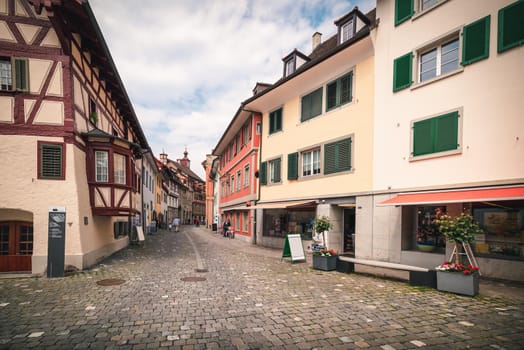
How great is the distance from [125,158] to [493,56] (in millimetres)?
13843

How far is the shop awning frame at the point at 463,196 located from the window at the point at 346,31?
856 centimetres

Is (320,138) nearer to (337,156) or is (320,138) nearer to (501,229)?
(337,156)

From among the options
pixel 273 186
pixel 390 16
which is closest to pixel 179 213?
pixel 273 186

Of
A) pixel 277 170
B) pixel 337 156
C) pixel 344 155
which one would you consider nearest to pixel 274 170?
pixel 277 170

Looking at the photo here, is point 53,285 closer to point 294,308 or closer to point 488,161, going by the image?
point 294,308

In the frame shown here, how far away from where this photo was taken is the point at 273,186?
18406mm

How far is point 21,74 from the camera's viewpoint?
967cm

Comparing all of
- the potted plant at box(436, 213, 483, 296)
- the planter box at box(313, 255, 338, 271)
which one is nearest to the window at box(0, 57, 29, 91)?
the planter box at box(313, 255, 338, 271)

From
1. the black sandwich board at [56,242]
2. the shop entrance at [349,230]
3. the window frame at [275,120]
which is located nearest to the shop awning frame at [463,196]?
the shop entrance at [349,230]

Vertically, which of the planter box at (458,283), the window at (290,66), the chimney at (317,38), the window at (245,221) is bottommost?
the window at (245,221)

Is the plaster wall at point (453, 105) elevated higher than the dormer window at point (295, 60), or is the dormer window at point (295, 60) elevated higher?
the dormer window at point (295, 60)

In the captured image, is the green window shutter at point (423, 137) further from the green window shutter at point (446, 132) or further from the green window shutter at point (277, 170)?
the green window shutter at point (277, 170)

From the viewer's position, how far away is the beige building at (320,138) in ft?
41.3

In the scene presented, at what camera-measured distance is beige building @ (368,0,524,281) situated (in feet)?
27.2
